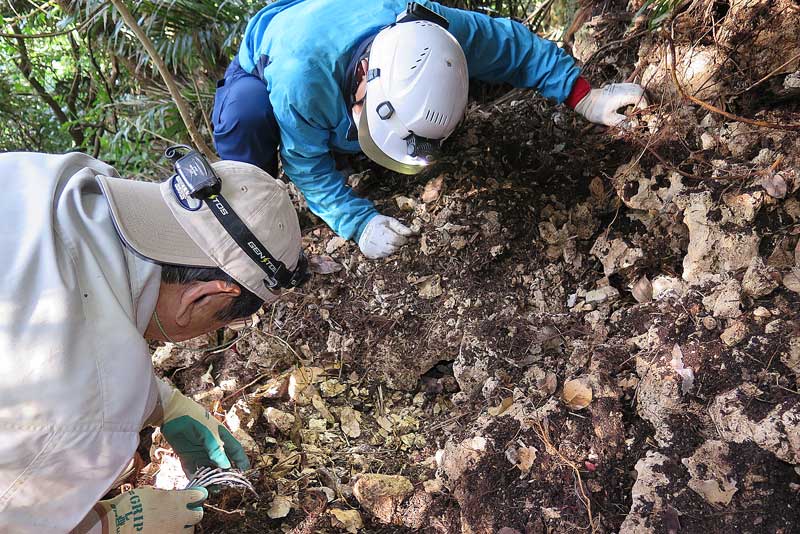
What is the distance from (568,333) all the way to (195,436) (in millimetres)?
1358

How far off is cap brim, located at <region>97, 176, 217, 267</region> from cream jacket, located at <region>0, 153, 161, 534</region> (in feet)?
0.10

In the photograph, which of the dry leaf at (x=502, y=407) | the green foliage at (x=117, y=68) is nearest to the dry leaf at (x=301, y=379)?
the dry leaf at (x=502, y=407)

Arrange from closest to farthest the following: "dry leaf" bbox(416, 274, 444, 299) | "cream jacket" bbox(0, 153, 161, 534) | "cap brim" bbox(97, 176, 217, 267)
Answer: "cream jacket" bbox(0, 153, 161, 534)
"cap brim" bbox(97, 176, 217, 267)
"dry leaf" bbox(416, 274, 444, 299)

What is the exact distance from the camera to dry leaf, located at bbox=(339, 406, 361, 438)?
2.04 meters

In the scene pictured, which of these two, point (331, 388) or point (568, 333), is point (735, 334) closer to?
point (568, 333)

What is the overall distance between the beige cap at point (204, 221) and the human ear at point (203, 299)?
4 cm

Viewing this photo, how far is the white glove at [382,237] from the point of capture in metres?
2.28

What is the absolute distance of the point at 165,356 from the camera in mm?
2357

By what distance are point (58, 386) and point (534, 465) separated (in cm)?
121

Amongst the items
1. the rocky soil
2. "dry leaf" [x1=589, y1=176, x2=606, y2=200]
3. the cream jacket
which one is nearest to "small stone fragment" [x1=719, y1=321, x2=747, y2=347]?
the rocky soil

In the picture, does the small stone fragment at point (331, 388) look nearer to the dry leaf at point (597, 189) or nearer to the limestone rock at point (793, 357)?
the dry leaf at point (597, 189)

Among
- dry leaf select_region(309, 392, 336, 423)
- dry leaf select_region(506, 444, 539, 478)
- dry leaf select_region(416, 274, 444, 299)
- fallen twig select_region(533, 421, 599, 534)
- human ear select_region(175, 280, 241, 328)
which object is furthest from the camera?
dry leaf select_region(416, 274, 444, 299)

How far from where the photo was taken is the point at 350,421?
207cm

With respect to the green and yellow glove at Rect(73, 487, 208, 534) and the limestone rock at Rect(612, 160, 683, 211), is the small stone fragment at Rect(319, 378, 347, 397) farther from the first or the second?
the limestone rock at Rect(612, 160, 683, 211)
